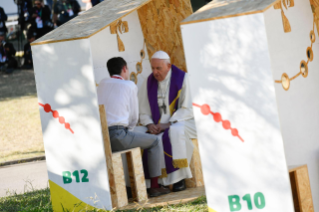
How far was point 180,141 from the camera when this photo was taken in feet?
A: 21.1

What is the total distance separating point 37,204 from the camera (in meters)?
6.34

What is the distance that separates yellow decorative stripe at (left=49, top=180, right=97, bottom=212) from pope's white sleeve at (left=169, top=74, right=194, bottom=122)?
179 centimetres

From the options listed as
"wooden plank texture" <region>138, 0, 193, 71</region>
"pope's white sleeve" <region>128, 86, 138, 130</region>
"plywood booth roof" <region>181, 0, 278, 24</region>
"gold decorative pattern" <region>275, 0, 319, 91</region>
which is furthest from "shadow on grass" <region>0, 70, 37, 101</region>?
"plywood booth roof" <region>181, 0, 278, 24</region>

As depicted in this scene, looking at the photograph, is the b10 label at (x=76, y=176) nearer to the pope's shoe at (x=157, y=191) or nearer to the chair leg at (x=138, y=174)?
the chair leg at (x=138, y=174)

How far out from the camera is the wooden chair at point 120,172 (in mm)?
5633

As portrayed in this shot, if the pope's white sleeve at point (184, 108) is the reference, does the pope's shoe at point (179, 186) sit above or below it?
below

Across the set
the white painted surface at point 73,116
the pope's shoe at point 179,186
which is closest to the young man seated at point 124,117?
the pope's shoe at point 179,186

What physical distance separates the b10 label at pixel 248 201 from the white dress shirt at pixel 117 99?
2.00m

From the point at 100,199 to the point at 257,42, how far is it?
2.43 meters

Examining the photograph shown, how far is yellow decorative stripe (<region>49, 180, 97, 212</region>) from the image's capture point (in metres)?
5.58

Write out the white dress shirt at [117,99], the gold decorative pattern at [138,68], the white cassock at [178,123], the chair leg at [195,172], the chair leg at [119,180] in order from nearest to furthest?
the chair leg at [119,180], the white dress shirt at [117,99], the white cassock at [178,123], the chair leg at [195,172], the gold decorative pattern at [138,68]

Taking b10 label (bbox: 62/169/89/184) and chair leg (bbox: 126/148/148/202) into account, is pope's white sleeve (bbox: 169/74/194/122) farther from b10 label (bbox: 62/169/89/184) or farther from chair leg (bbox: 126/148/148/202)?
b10 label (bbox: 62/169/89/184)

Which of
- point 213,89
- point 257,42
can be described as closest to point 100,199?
point 213,89

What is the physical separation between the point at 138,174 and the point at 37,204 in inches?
53.6
